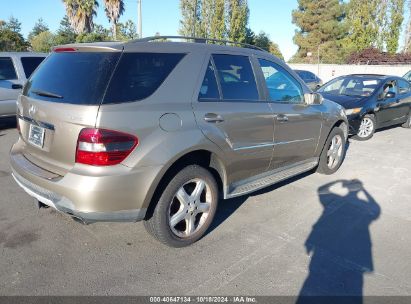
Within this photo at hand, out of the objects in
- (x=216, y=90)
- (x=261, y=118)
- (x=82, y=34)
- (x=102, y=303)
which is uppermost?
(x=82, y=34)

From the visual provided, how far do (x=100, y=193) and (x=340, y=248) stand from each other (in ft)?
7.40

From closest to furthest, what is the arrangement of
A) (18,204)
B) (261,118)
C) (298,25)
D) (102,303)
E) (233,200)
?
(102,303), (261,118), (18,204), (233,200), (298,25)

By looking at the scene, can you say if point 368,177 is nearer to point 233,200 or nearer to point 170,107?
point 233,200

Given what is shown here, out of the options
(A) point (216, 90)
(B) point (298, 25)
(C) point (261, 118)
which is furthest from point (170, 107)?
(B) point (298, 25)

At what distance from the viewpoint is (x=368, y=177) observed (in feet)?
17.9

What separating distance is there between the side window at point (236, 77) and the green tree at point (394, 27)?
38.0 metres

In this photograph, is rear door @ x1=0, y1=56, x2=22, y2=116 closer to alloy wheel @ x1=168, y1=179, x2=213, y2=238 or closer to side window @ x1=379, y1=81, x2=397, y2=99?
alloy wheel @ x1=168, y1=179, x2=213, y2=238

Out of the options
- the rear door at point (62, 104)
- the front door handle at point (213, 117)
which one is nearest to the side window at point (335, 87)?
the front door handle at point (213, 117)

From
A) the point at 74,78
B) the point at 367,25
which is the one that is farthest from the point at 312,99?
the point at 367,25

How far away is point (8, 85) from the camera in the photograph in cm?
786

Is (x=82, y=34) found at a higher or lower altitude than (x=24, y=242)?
higher

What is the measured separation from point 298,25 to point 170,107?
5119 cm

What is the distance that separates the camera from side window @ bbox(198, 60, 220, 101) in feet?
10.6

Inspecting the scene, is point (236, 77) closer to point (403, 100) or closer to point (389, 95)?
point (389, 95)
